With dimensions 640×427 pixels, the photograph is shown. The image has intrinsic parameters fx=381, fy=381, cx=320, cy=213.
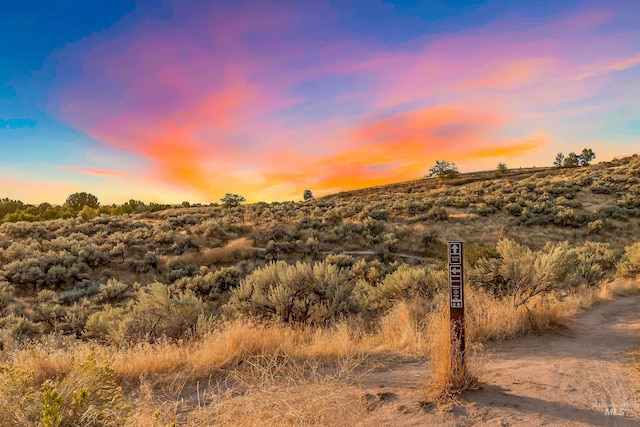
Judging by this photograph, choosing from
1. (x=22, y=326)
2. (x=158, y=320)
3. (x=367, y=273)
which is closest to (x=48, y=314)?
(x=22, y=326)

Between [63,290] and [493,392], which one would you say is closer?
[493,392]

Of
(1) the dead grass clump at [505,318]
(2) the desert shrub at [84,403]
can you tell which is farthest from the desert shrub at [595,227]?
(2) the desert shrub at [84,403]

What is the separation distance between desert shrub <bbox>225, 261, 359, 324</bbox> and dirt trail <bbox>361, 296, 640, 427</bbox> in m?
3.92

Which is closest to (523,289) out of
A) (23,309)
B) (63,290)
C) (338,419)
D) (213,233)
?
(338,419)

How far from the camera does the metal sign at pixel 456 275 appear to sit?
16.3 feet

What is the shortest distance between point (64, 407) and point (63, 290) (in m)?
17.8

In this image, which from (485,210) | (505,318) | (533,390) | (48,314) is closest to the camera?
(533,390)

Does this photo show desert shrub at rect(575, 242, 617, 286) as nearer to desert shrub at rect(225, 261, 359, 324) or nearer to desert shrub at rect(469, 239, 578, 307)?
desert shrub at rect(469, 239, 578, 307)

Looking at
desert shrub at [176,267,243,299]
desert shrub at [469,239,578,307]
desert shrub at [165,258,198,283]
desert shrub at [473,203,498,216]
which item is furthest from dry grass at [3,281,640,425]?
desert shrub at [473,203,498,216]

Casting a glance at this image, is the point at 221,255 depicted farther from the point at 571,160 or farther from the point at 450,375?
the point at 571,160

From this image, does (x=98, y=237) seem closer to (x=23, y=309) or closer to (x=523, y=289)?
(x=23, y=309)

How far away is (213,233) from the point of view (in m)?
26.7

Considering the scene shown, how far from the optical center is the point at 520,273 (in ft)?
32.2

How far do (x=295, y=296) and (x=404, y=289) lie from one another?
3430 millimetres
